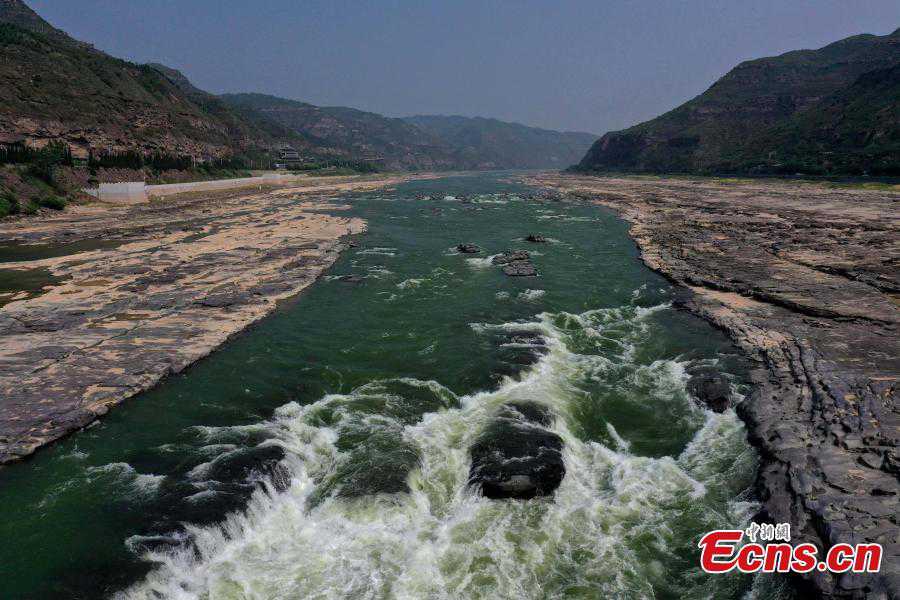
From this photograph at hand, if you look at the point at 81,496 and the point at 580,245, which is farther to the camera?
the point at 580,245

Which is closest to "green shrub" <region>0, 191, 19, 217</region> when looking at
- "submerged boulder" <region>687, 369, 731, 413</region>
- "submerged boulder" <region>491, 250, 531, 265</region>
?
"submerged boulder" <region>491, 250, 531, 265</region>

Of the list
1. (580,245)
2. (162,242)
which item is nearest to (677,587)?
(580,245)

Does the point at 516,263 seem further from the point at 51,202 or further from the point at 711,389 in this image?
the point at 51,202

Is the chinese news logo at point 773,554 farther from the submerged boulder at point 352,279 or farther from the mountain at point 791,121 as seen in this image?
the mountain at point 791,121

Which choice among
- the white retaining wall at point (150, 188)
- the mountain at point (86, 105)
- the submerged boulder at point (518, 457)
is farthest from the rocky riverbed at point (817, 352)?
the mountain at point (86, 105)

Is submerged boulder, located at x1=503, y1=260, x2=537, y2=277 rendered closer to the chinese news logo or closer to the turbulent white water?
the turbulent white water

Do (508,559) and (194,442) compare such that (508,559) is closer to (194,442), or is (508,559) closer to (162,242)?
(194,442)
